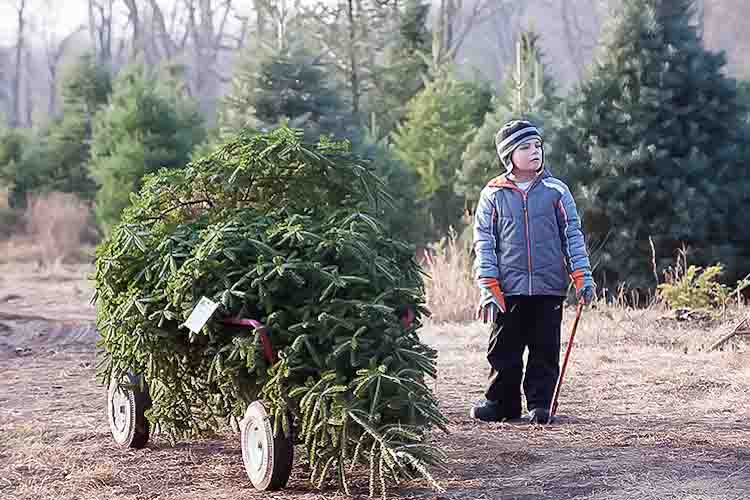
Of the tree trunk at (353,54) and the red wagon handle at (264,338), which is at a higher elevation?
the tree trunk at (353,54)

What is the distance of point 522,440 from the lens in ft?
16.6

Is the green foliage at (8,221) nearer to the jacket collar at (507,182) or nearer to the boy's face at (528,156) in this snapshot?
the jacket collar at (507,182)

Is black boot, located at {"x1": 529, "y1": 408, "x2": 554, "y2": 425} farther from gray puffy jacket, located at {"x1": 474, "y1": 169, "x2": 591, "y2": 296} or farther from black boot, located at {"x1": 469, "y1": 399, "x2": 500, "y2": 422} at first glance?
gray puffy jacket, located at {"x1": 474, "y1": 169, "x2": 591, "y2": 296}

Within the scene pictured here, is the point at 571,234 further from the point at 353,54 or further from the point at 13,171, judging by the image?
the point at 13,171

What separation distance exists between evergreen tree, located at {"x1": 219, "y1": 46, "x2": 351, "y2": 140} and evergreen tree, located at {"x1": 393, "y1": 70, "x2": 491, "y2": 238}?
289cm

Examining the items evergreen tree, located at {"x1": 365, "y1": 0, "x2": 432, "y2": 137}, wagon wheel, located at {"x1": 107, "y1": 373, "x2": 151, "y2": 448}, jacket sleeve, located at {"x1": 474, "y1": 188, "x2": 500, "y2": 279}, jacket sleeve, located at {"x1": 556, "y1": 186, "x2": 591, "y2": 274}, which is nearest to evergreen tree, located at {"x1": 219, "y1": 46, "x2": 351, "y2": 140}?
evergreen tree, located at {"x1": 365, "y1": 0, "x2": 432, "y2": 137}

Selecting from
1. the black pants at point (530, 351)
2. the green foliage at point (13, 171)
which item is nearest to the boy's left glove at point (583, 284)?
the black pants at point (530, 351)

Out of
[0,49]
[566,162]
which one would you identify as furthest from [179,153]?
[0,49]

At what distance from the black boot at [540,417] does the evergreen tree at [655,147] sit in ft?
18.9

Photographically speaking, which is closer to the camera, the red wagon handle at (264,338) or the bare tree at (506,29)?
the red wagon handle at (264,338)

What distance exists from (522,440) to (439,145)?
11768 millimetres

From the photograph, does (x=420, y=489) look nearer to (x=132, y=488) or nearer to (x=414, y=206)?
(x=132, y=488)

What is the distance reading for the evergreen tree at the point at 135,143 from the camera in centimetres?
1761

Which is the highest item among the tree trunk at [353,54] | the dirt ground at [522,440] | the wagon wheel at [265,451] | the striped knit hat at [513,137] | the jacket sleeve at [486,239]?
the tree trunk at [353,54]
